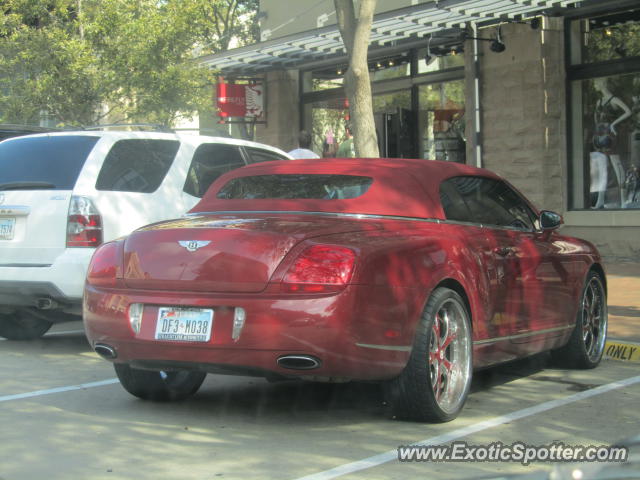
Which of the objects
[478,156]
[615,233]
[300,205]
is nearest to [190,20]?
[478,156]

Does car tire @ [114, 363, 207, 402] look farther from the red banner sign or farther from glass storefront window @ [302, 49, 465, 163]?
the red banner sign

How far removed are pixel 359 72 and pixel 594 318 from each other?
13.4 ft

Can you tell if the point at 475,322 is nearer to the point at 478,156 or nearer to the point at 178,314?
the point at 178,314

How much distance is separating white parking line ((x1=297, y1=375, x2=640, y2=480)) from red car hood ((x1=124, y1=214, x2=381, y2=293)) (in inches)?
41.9

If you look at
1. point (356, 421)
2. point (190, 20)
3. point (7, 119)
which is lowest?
point (356, 421)

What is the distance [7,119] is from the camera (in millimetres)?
19156

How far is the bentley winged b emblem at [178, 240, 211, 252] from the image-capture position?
210 inches

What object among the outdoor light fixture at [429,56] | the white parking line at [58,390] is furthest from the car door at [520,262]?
the outdoor light fixture at [429,56]

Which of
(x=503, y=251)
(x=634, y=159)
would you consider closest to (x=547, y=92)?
(x=634, y=159)

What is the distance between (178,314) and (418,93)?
13.9 meters

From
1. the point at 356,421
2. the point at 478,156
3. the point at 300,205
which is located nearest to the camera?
the point at 356,421

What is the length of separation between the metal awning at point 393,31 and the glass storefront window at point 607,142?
152 cm

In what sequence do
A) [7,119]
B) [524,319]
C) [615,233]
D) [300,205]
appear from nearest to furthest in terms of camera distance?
[300,205] → [524,319] → [615,233] → [7,119]

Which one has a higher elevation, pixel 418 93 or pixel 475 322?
pixel 418 93
